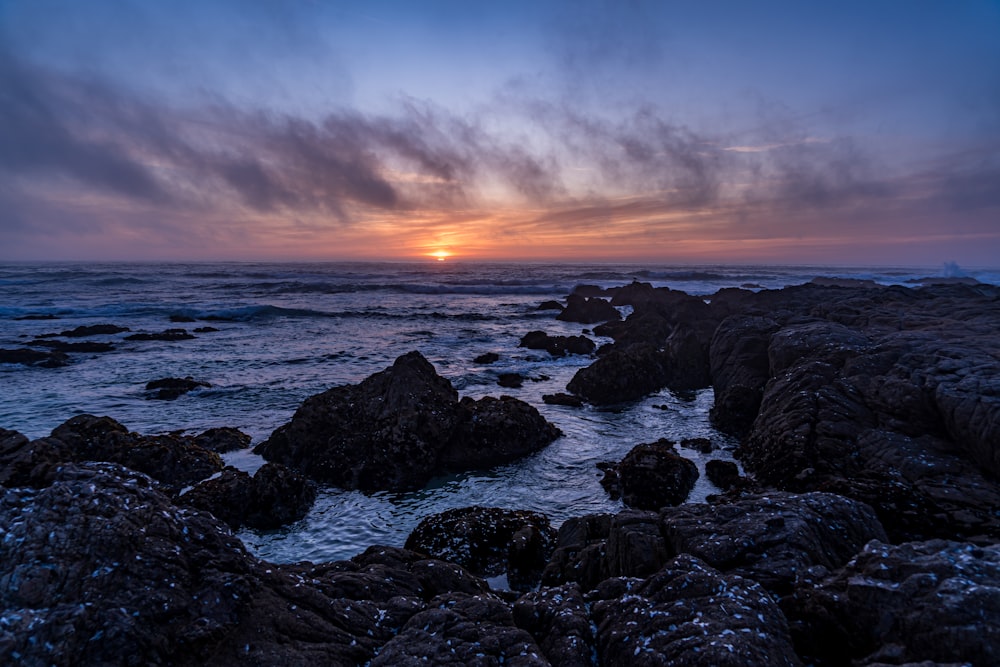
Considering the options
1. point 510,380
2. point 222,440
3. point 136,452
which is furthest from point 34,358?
point 510,380

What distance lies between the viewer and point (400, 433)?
14.1m

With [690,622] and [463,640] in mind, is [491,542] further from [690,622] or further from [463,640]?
[690,622]

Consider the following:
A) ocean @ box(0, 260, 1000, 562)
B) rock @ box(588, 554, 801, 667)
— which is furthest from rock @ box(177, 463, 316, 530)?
rock @ box(588, 554, 801, 667)

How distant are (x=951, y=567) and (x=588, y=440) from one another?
1151cm

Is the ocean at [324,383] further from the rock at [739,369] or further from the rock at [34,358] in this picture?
the rock at [34,358]

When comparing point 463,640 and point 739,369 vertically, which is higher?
point 739,369

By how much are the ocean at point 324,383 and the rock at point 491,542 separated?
1.33 m

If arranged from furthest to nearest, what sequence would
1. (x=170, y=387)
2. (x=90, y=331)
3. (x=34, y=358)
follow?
1. (x=90, y=331)
2. (x=34, y=358)
3. (x=170, y=387)

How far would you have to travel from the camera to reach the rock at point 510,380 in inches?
917

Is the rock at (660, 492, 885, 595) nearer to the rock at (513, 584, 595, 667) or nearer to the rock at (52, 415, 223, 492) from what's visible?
the rock at (513, 584, 595, 667)

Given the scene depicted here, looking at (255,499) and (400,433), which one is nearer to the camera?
(255,499)

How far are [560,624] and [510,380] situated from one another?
1806cm

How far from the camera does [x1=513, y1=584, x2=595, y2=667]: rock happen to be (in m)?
5.24

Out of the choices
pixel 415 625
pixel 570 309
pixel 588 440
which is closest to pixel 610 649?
pixel 415 625
